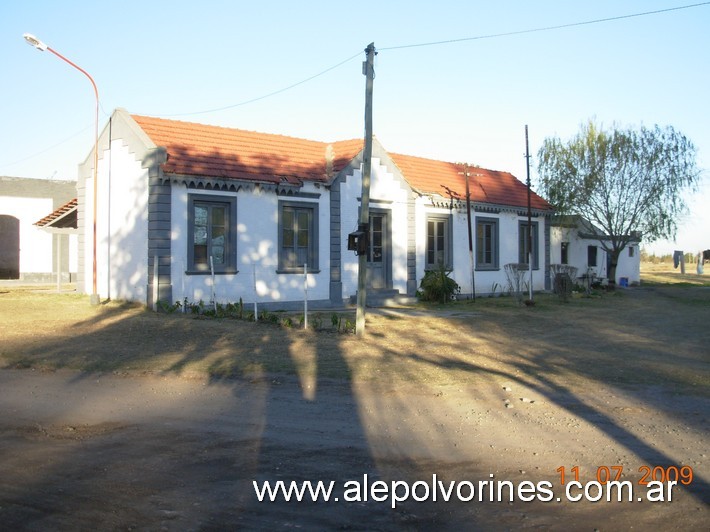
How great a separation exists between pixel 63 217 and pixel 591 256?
2602 cm

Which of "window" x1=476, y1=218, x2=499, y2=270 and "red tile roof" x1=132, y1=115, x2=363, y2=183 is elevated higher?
"red tile roof" x1=132, y1=115, x2=363, y2=183

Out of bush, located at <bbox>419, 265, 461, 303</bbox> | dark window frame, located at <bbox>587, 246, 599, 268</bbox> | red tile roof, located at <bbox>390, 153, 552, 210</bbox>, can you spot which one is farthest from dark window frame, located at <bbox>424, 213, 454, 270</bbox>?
dark window frame, located at <bbox>587, 246, 599, 268</bbox>

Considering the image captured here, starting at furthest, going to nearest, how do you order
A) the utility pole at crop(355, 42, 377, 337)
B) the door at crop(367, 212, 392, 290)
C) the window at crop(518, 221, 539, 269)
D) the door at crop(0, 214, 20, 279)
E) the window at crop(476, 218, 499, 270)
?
the door at crop(0, 214, 20, 279), the window at crop(518, 221, 539, 269), the window at crop(476, 218, 499, 270), the door at crop(367, 212, 392, 290), the utility pole at crop(355, 42, 377, 337)

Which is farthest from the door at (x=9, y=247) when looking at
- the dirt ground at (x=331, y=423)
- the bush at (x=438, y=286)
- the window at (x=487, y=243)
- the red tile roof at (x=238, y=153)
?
the dirt ground at (x=331, y=423)

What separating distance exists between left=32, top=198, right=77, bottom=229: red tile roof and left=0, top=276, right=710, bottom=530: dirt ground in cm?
883

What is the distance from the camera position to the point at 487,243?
Result: 27.7 meters

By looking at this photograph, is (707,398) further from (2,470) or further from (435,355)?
(2,470)

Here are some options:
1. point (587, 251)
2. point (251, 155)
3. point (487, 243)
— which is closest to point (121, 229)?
point (251, 155)

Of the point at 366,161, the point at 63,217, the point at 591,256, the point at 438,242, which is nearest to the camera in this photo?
the point at 366,161

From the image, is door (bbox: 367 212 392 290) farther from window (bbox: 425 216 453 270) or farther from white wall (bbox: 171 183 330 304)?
white wall (bbox: 171 183 330 304)

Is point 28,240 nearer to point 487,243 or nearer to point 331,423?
point 487,243

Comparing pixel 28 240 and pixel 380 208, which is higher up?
pixel 380 208

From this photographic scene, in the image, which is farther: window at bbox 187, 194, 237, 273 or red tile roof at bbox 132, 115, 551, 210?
red tile roof at bbox 132, 115, 551, 210

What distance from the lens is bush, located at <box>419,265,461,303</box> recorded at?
76.8ft
